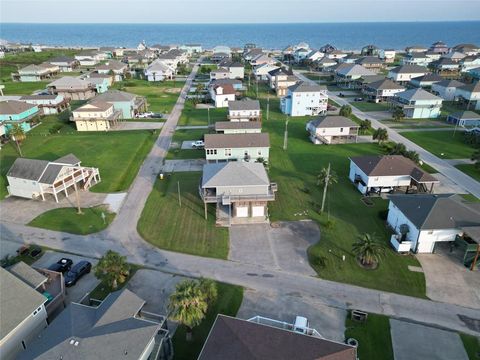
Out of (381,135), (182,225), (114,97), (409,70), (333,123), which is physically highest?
(409,70)

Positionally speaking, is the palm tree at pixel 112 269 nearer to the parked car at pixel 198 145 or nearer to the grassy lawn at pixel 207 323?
the grassy lawn at pixel 207 323

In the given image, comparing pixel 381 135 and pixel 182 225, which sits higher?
pixel 381 135

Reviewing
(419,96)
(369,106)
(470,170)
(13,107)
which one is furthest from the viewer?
(369,106)

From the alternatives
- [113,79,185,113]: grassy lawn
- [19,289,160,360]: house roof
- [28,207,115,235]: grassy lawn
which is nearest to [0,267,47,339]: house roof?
[19,289,160,360]: house roof

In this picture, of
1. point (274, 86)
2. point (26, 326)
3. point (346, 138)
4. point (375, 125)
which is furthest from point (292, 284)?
point (274, 86)

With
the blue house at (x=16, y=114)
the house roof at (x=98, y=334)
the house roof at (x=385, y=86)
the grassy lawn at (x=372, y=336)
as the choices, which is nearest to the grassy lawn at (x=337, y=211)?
the grassy lawn at (x=372, y=336)

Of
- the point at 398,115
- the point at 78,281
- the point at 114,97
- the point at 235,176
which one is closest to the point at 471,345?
the point at 235,176

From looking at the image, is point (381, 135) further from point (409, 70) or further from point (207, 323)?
point (409, 70)
